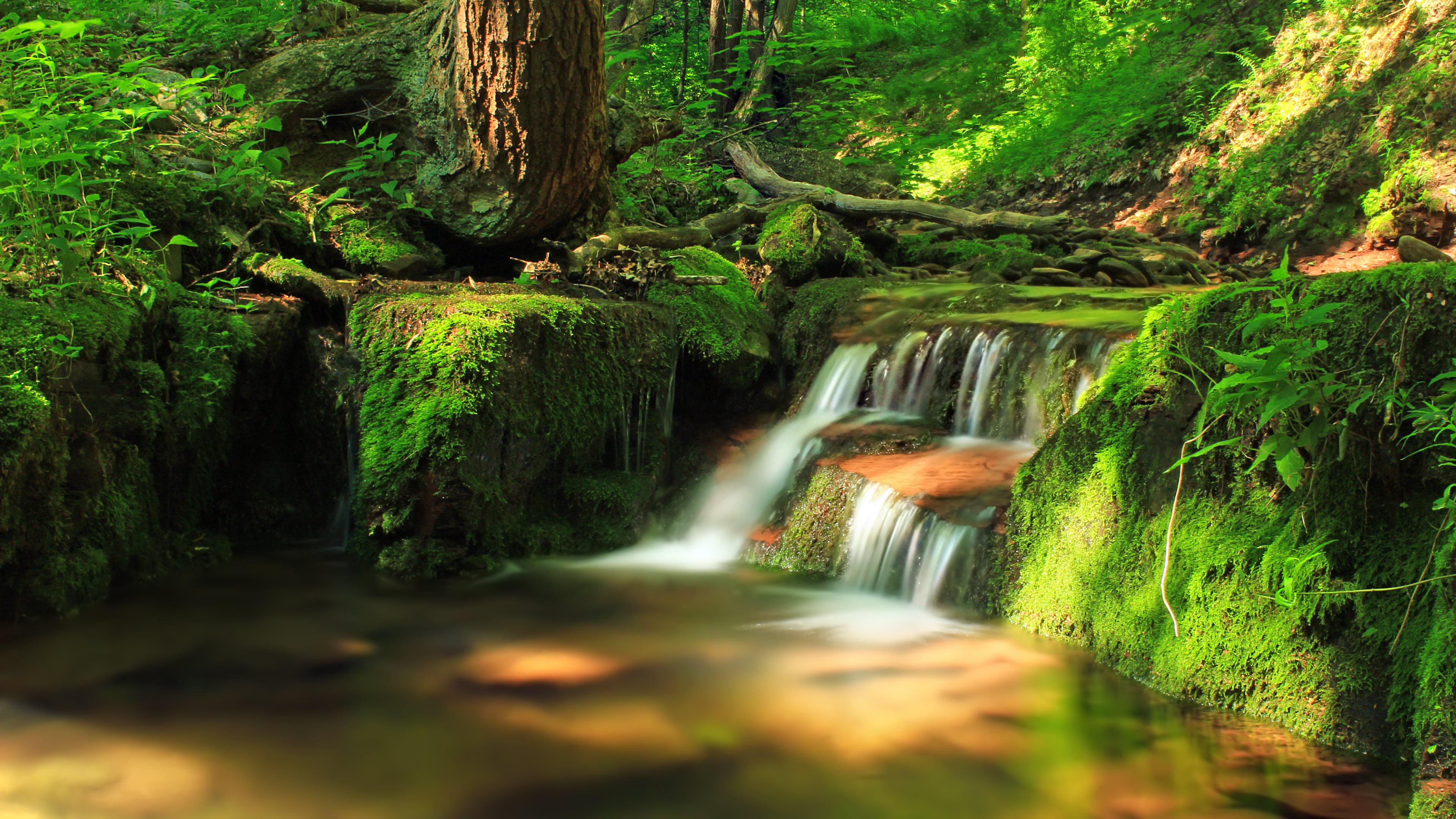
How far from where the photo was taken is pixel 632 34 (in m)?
10.2

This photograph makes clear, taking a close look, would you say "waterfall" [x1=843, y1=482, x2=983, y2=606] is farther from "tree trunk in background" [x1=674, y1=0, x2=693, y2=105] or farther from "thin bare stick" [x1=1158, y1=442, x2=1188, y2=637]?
"tree trunk in background" [x1=674, y1=0, x2=693, y2=105]

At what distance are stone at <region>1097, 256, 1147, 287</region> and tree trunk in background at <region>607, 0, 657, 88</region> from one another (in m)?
4.87

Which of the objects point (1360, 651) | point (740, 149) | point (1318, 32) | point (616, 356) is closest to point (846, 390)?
Result: point (616, 356)

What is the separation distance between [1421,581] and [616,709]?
259cm

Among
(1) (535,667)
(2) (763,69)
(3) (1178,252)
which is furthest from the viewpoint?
(2) (763,69)

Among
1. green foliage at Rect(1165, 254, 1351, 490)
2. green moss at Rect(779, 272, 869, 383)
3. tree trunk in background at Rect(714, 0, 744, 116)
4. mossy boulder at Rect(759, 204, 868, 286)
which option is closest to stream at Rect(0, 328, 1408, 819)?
green foliage at Rect(1165, 254, 1351, 490)

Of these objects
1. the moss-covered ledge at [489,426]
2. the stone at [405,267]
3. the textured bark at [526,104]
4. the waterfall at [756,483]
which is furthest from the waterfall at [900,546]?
the stone at [405,267]

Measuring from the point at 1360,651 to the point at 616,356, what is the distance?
401 cm

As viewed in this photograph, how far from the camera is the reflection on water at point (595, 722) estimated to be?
9.45ft

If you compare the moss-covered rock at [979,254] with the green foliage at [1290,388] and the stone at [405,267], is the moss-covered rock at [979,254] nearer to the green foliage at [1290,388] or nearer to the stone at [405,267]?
the stone at [405,267]

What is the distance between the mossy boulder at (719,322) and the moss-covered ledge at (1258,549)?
2.60 m

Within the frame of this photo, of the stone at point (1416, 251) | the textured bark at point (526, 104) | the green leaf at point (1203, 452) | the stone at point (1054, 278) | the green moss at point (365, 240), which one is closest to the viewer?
the green leaf at point (1203, 452)

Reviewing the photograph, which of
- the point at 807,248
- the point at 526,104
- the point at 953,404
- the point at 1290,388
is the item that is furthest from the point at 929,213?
the point at 1290,388

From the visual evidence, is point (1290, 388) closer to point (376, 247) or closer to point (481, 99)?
point (481, 99)
